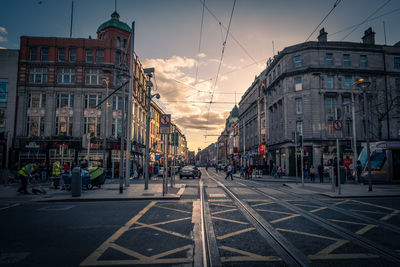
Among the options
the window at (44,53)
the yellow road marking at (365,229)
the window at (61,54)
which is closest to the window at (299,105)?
the yellow road marking at (365,229)

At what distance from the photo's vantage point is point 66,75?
117ft

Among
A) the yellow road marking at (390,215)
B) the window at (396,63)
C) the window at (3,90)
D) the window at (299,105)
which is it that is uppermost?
the window at (396,63)

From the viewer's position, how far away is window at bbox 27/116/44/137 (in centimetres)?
3441

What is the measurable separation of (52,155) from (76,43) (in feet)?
53.4

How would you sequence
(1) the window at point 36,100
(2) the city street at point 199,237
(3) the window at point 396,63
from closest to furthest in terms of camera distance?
(2) the city street at point 199,237 → (1) the window at point 36,100 → (3) the window at point 396,63

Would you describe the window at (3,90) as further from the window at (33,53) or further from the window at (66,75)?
the window at (66,75)

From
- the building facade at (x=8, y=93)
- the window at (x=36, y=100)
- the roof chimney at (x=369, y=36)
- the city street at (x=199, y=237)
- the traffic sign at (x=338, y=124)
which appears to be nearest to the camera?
the city street at (x=199, y=237)

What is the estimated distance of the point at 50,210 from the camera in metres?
8.96

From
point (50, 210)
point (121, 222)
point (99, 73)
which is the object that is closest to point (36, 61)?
point (99, 73)

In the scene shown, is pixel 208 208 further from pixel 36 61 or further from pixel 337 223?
pixel 36 61

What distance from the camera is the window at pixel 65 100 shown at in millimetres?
35094

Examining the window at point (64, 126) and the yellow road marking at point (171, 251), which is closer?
the yellow road marking at point (171, 251)

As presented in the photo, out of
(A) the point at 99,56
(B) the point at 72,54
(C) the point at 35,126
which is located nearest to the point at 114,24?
(A) the point at 99,56

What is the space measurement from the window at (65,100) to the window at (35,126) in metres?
3.20
